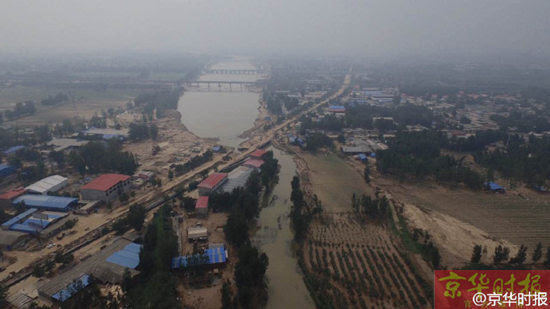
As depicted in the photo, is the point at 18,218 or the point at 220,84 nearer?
the point at 18,218

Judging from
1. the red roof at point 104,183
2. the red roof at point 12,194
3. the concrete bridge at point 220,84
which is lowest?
the red roof at point 12,194

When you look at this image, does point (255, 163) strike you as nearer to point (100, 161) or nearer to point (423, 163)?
point (100, 161)

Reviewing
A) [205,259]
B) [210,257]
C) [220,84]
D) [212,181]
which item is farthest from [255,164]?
[220,84]

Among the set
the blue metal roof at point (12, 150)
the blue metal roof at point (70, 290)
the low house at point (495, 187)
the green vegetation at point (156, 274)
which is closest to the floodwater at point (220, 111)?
the blue metal roof at point (12, 150)

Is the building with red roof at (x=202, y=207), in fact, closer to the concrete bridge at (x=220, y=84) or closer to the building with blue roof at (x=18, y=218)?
the building with blue roof at (x=18, y=218)

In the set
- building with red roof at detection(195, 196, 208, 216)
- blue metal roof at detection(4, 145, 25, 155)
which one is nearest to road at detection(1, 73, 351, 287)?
building with red roof at detection(195, 196, 208, 216)

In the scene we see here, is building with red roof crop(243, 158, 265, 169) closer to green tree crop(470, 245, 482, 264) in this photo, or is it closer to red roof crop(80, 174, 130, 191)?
red roof crop(80, 174, 130, 191)

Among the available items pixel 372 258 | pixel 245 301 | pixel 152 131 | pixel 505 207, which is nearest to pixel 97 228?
pixel 245 301
